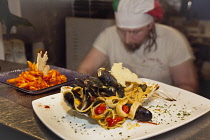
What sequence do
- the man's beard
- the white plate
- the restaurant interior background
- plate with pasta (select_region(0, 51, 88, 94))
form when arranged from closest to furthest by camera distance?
the white plate → plate with pasta (select_region(0, 51, 88, 94)) → the restaurant interior background → the man's beard

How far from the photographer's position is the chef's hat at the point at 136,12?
1.69m

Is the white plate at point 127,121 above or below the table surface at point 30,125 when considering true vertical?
above

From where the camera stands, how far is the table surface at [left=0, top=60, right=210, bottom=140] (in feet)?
2.27

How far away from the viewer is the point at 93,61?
78.8 inches

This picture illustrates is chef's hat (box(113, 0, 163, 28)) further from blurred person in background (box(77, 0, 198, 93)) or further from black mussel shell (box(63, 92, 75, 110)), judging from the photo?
black mussel shell (box(63, 92, 75, 110))

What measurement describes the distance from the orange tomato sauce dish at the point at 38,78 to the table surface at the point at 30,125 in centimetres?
7

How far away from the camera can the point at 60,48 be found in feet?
7.46

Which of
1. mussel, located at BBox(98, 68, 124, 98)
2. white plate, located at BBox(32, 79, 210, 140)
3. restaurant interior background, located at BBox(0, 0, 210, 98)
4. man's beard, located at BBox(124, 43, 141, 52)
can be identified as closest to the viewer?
white plate, located at BBox(32, 79, 210, 140)

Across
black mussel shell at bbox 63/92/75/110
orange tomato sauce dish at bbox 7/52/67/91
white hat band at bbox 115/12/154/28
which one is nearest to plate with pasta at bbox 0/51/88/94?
orange tomato sauce dish at bbox 7/52/67/91

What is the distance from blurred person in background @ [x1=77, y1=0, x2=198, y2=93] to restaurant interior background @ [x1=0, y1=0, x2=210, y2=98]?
0.06 metres

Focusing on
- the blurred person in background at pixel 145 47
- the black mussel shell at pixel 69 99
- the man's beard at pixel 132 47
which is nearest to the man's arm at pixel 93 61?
the blurred person in background at pixel 145 47

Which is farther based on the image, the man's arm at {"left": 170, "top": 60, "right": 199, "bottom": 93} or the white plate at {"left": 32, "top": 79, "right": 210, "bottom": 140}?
the man's arm at {"left": 170, "top": 60, "right": 199, "bottom": 93}

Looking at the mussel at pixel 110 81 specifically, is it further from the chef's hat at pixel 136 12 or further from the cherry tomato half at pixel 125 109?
the chef's hat at pixel 136 12

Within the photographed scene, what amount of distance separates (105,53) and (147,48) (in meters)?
0.32
